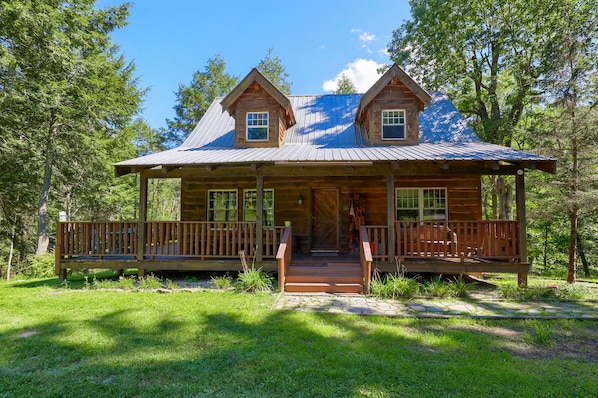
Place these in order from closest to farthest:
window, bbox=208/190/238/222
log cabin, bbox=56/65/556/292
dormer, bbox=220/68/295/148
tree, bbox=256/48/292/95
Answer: log cabin, bbox=56/65/556/292 → dormer, bbox=220/68/295/148 → window, bbox=208/190/238/222 → tree, bbox=256/48/292/95

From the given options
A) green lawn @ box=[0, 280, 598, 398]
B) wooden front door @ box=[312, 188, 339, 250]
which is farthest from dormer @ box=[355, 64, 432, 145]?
green lawn @ box=[0, 280, 598, 398]

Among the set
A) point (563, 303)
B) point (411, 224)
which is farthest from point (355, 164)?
point (563, 303)

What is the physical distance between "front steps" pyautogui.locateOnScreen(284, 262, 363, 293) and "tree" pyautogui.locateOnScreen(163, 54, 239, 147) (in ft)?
80.5

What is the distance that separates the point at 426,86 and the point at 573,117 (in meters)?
8.03

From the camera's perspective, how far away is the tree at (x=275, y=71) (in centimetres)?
2962

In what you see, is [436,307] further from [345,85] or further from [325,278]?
[345,85]

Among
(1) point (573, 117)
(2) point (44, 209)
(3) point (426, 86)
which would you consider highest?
(3) point (426, 86)

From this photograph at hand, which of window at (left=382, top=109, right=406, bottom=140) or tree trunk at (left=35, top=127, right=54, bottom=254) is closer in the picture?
window at (left=382, top=109, right=406, bottom=140)

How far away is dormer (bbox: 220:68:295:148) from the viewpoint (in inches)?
426

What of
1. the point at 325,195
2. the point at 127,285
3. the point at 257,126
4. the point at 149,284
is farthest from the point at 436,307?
the point at 257,126

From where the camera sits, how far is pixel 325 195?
449 inches

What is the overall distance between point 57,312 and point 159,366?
3.75 m

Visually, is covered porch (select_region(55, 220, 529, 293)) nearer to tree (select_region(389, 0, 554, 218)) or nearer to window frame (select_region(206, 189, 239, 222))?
window frame (select_region(206, 189, 239, 222))

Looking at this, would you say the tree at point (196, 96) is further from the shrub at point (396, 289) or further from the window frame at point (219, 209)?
the shrub at point (396, 289)
